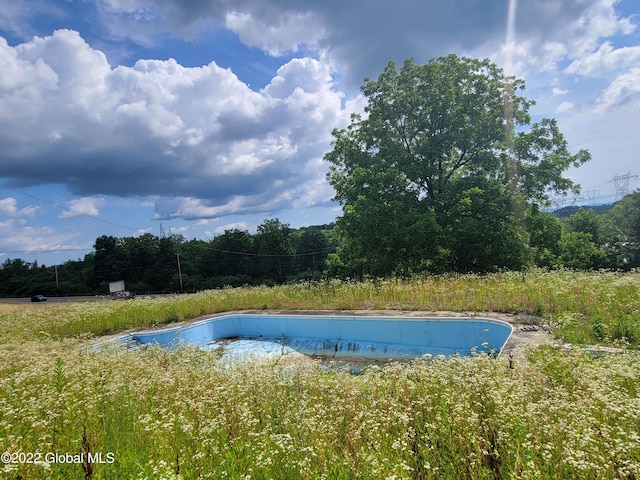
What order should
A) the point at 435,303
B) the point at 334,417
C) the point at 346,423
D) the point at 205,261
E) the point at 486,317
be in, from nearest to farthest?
1. the point at 346,423
2. the point at 334,417
3. the point at 486,317
4. the point at 435,303
5. the point at 205,261

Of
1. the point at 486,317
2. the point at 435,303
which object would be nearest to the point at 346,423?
the point at 486,317

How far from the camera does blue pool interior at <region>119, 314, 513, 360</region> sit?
7.30 meters

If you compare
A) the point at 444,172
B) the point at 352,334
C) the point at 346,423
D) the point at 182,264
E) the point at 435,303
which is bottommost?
the point at 352,334

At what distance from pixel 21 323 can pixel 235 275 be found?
37465 mm

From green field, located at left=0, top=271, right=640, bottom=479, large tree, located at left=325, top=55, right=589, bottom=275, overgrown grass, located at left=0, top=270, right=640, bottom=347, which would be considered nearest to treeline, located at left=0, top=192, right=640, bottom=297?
large tree, located at left=325, top=55, right=589, bottom=275

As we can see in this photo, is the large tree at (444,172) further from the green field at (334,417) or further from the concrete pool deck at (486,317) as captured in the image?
the green field at (334,417)

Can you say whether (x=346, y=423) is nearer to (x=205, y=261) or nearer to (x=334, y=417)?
(x=334, y=417)

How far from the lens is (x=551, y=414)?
2258 mm

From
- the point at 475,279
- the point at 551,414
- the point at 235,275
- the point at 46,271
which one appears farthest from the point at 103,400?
the point at 46,271

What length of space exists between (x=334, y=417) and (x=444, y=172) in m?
18.1

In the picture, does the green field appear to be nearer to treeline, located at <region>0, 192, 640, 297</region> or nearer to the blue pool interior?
the blue pool interior

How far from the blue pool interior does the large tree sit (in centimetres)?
713

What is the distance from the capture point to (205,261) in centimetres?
4912

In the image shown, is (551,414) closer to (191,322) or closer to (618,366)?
(618,366)
